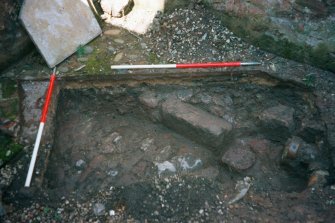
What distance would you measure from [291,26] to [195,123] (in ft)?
4.72

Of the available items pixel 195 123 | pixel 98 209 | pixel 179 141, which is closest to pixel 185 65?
pixel 195 123

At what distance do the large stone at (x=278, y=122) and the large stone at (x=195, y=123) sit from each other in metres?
0.38

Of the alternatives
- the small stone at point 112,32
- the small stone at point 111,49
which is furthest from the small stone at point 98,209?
the small stone at point 112,32

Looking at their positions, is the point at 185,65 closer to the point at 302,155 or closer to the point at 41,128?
the point at 302,155

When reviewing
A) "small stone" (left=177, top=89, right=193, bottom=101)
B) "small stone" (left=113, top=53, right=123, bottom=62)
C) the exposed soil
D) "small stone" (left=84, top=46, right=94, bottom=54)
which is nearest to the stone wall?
the exposed soil

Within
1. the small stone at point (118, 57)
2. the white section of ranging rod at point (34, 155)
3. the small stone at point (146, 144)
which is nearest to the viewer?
the white section of ranging rod at point (34, 155)

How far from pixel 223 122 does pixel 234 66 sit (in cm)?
61

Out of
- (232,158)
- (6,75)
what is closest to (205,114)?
(232,158)

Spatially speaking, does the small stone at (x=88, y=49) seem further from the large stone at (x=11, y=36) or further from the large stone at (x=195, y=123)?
the large stone at (x=195, y=123)

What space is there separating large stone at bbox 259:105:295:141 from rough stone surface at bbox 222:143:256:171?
32 centimetres

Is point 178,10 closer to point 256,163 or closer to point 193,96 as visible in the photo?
point 193,96

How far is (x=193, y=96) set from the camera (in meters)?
3.50

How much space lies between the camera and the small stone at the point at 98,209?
111 inches

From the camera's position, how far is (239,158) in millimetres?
3193
